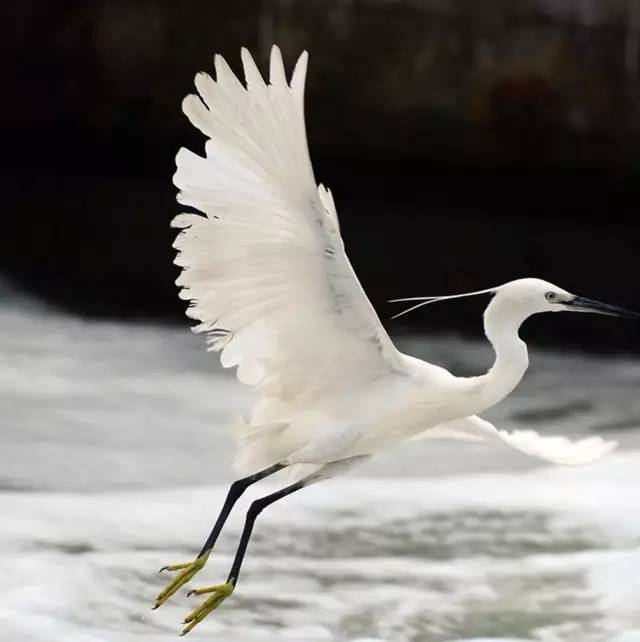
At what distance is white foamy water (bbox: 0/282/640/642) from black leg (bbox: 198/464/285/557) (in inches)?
20.4

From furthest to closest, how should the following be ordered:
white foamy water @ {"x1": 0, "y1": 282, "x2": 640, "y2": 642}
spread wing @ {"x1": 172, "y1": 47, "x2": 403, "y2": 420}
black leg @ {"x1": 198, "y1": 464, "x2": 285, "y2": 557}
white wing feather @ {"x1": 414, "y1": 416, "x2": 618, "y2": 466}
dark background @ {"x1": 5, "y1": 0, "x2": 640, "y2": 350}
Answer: dark background @ {"x1": 5, "y1": 0, "x2": 640, "y2": 350}
white foamy water @ {"x1": 0, "y1": 282, "x2": 640, "y2": 642}
white wing feather @ {"x1": 414, "y1": 416, "x2": 618, "y2": 466}
black leg @ {"x1": 198, "y1": 464, "x2": 285, "y2": 557}
spread wing @ {"x1": 172, "y1": 47, "x2": 403, "y2": 420}

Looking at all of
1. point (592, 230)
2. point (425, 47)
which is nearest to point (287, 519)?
point (425, 47)

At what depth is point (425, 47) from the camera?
25.9 ft

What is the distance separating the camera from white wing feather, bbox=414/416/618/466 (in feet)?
10.7

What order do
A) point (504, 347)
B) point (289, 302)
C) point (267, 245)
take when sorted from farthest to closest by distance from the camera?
point (504, 347)
point (289, 302)
point (267, 245)

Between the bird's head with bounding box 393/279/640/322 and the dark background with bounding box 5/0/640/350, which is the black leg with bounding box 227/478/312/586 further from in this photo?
the dark background with bounding box 5/0/640/350

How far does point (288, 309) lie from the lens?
2.73 m

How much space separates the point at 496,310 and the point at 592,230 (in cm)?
612

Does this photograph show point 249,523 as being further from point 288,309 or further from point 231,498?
point 288,309

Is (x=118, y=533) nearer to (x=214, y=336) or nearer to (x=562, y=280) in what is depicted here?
(x=214, y=336)

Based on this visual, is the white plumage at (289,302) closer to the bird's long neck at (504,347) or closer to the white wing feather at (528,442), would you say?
the bird's long neck at (504,347)

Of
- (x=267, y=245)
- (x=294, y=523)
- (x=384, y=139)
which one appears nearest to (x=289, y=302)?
(x=267, y=245)

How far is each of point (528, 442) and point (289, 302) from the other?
95 cm

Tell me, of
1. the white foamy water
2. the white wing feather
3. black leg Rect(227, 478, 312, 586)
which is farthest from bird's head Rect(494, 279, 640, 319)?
the white foamy water
